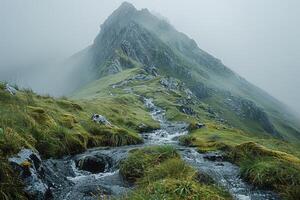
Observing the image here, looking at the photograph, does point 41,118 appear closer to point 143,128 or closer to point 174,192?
point 174,192

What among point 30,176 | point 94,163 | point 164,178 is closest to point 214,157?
point 94,163

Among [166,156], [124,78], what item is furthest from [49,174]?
[124,78]

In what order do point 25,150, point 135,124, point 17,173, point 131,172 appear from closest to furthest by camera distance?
point 17,173
point 25,150
point 131,172
point 135,124

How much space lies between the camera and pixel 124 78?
18712 centimetres

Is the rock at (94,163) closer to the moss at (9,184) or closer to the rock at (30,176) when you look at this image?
the rock at (30,176)

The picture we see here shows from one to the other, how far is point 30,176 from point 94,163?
1133 centimetres

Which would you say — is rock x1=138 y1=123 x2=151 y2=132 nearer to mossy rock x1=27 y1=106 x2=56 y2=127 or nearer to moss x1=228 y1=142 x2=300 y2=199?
mossy rock x1=27 y1=106 x2=56 y2=127

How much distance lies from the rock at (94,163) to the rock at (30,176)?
8.99 m

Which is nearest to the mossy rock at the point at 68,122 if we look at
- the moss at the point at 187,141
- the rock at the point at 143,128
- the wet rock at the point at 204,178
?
the moss at the point at 187,141

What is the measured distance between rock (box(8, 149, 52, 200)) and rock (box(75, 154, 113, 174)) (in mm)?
8992

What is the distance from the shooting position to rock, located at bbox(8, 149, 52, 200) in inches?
663

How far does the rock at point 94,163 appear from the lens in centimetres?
2748

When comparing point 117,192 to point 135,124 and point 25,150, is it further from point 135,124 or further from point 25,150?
point 135,124

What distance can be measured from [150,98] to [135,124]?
8264 centimetres
